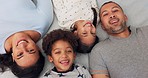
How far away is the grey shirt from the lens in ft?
4.54

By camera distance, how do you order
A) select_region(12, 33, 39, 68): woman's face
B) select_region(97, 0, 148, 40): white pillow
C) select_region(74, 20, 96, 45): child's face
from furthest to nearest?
select_region(97, 0, 148, 40): white pillow → select_region(74, 20, 96, 45): child's face → select_region(12, 33, 39, 68): woman's face

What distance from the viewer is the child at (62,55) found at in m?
1.36

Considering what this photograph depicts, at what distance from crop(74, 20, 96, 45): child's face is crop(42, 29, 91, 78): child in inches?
1.9

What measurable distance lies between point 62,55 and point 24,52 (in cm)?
22

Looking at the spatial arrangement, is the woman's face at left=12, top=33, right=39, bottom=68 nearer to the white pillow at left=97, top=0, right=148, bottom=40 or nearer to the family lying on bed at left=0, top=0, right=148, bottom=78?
the family lying on bed at left=0, top=0, right=148, bottom=78

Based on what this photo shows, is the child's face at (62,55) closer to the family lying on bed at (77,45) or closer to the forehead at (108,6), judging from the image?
the family lying on bed at (77,45)

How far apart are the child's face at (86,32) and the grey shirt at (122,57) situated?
0.06 meters

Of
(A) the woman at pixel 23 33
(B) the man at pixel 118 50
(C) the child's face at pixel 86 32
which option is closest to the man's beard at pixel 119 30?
(B) the man at pixel 118 50

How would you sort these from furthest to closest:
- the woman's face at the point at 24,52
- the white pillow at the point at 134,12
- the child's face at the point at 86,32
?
1. the white pillow at the point at 134,12
2. the child's face at the point at 86,32
3. the woman's face at the point at 24,52

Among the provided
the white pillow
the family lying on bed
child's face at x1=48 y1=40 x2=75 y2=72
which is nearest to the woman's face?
the family lying on bed

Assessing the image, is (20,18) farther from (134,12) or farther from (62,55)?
(134,12)

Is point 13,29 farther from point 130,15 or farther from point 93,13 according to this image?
point 130,15

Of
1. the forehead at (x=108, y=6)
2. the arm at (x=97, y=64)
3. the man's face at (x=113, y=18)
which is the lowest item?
the arm at (x=97, y=64)

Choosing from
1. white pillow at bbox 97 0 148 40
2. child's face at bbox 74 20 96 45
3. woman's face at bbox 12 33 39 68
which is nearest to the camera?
woman's face at bbox 12 33 39 68
